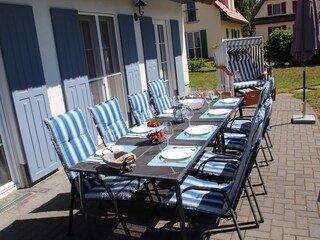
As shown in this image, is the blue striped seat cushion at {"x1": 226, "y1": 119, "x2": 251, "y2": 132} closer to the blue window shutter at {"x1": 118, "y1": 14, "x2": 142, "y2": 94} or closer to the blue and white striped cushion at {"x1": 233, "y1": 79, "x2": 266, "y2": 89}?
the blue window shutter at {"x1": 118, "y1": 14, "x2": 142, "y2": 94}

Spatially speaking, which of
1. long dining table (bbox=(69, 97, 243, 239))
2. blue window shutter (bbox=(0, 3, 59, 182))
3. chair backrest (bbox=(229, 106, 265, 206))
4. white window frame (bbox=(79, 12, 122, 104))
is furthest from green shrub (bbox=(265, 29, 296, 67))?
chair backrest (bbox=(229, 106, 265, 206))

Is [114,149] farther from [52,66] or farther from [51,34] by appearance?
[51,34]

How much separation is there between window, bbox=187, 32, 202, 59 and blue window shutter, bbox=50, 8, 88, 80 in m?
16.1

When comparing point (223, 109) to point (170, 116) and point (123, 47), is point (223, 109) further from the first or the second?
point (123, 47)

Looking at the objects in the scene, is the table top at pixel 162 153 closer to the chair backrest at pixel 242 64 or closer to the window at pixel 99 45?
the window at pixel 99 45

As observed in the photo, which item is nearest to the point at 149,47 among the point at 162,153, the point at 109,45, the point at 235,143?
the point at 109,45

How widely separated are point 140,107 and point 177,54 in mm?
4510

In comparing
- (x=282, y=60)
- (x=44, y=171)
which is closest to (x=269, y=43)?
(x=282, y=60)

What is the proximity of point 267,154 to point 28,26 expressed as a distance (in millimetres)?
3599

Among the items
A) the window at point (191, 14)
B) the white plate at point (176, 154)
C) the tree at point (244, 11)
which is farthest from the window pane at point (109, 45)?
the tree at point (244, 11)

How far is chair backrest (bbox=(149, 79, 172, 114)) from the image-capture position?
16.4 feet

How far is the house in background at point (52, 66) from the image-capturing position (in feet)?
12.3

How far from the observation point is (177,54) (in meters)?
8.59

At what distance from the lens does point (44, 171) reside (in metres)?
4.13
